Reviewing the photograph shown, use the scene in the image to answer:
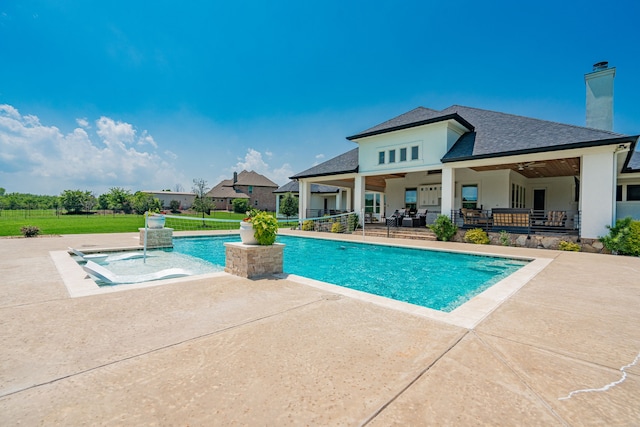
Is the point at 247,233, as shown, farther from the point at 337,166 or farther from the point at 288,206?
the point at 288,206

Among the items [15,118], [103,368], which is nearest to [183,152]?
[15,118]

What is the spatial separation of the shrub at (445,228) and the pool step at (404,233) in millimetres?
430

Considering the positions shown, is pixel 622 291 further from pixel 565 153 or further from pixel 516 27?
pixel 516 27

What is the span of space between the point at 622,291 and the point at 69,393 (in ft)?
26.7

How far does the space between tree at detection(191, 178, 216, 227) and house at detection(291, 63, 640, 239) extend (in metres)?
7.31

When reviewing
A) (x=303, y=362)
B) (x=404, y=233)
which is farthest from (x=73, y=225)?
(x=303, y=362)

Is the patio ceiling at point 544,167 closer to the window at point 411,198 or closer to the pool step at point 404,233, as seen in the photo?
the window at point 411,198

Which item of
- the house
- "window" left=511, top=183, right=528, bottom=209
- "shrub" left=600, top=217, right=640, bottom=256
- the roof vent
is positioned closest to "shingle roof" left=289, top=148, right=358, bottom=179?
the house

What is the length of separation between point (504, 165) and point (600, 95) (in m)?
7.38

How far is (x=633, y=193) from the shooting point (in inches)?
635

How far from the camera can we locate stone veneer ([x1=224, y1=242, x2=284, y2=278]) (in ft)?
18.8

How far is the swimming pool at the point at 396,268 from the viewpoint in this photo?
20.7 feet

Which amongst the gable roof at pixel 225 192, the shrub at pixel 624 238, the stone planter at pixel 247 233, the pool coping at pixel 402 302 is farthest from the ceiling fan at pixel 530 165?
the gable roof at pixel 225 192

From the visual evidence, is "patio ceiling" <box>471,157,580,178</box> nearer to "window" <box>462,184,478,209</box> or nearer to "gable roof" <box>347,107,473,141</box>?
"window" <box>462,184,478,209</box>
